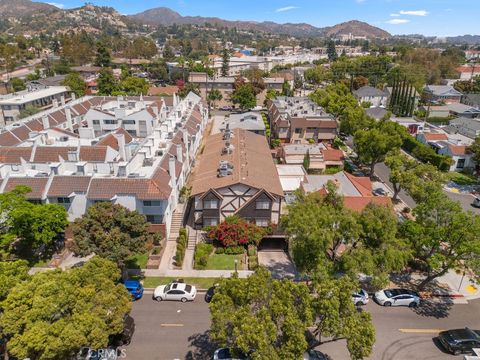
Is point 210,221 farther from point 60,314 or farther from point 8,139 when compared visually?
point 8,139

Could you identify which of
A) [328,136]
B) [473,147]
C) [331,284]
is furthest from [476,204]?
[331,284]

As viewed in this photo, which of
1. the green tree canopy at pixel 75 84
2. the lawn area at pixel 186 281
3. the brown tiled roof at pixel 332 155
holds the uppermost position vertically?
the green tree canopy at pixel 75 84

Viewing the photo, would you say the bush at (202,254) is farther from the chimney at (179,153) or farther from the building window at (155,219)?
the chimney at (179,153)

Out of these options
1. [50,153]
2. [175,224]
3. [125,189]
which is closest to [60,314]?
[125,189]

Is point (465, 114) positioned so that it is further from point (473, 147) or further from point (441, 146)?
point (473, 147)

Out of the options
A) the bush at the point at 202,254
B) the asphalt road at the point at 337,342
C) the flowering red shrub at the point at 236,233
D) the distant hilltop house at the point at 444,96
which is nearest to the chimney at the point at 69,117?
the flowering red shrub at the point at 236,233

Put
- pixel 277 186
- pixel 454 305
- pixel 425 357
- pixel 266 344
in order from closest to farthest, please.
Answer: pixel 266 344 → pixel 425 357 → pixel 454 305 → pixel 277 186
